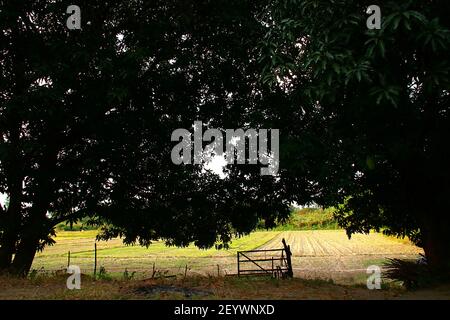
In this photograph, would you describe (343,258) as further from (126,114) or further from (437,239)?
(126,114)

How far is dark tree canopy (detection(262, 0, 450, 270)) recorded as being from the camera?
6609 millimetres

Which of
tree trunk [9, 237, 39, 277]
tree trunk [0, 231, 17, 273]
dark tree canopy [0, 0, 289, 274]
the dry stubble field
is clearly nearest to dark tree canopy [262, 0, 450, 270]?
dark tree canopy [0, 0, 289, 274]

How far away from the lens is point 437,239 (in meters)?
11.7

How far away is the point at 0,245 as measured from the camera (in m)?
14.1

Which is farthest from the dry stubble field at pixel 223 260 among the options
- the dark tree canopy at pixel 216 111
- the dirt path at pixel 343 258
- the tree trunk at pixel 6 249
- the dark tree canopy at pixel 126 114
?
the tree trunk at pixel 6 249

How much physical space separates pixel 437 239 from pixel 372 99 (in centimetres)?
642

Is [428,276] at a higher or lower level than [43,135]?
lower

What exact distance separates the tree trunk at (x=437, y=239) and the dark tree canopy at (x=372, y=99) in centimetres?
3

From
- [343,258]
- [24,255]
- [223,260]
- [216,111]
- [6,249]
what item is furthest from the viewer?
[343,258]

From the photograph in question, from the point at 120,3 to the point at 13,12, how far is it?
13.0ft

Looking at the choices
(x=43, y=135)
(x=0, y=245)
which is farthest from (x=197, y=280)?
(x=0, y=245)

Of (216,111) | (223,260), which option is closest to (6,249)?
(216,111)

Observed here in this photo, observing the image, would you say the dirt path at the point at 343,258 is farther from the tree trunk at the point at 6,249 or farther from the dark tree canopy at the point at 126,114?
the tree trunk at the point at 6,249

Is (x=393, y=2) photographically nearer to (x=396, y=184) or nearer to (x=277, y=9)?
(x=277, y=9)
